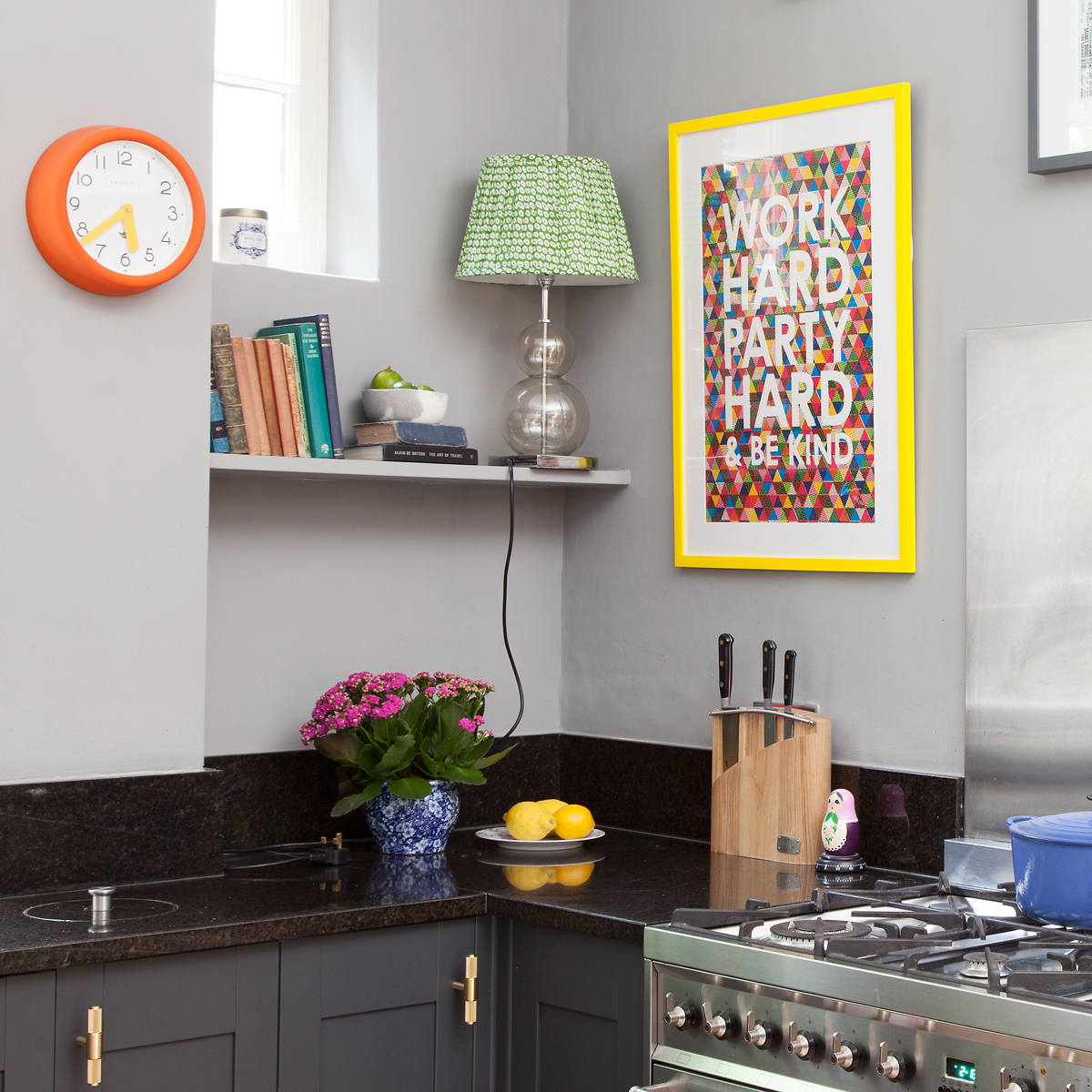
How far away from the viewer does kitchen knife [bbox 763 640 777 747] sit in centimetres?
254

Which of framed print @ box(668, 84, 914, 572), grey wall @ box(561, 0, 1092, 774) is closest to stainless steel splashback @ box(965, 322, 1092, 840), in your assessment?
grey wall @ box(561, 0, 1092, 774)

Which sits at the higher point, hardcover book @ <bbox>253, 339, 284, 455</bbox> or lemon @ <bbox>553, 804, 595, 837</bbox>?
hardcover book @ <bbox>253, 339, 284, 455</bbox>

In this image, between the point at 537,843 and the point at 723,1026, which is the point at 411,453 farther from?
the point at 723,1026

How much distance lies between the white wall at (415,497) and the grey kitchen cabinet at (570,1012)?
725 millimetres

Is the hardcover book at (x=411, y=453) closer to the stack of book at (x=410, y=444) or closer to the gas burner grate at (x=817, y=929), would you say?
the stack of book at (x=410, y=444)

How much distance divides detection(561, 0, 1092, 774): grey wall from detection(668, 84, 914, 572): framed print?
45 millimetres

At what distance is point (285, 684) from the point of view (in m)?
2.71

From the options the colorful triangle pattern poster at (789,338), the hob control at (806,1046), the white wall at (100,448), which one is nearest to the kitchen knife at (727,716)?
the colorful triangle pattern poster at (789,338)

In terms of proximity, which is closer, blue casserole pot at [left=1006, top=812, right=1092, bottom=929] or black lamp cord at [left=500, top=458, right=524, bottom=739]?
blue casserole pot at [left=1006, top=812, right=1092, bottom=929]

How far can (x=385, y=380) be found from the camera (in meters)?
2.70

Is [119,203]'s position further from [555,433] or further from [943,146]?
[943,146]

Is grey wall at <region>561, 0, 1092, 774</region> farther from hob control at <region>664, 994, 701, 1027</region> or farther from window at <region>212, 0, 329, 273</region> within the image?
hob control at <region>664, 994, 701, 1027</region>

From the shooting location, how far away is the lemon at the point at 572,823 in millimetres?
2592

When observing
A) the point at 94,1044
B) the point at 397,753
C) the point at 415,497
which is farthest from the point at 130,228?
the point at 94,1044
